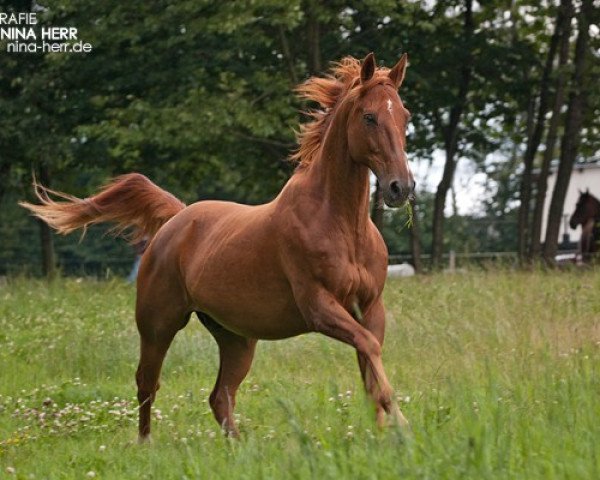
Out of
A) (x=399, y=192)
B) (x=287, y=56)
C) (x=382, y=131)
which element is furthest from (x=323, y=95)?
(x=287, y=56)

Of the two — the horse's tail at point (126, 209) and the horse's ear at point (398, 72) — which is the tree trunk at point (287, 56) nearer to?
the horse's tail at point (126, 209)

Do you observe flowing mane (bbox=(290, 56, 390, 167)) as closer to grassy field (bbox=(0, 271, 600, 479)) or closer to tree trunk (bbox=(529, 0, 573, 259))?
grassy field (bbox=(0, 271, 600, 479))

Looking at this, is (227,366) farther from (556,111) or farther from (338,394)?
(556,111)

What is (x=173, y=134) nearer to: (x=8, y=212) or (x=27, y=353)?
(x=27, y=353)

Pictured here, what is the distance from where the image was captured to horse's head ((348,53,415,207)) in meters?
7.22

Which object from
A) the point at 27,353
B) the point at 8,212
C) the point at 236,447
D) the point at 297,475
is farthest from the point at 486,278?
the point at 8,212

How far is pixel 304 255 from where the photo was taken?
25.6ft

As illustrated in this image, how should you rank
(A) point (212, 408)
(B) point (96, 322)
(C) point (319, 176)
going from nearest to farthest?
(C) point (319, 176) → (A) point (212, 408) → (B) point (96, 322)

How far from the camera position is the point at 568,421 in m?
5.97

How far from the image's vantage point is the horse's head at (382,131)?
7223 millimetres

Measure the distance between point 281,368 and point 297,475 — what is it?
Result: 6.52m

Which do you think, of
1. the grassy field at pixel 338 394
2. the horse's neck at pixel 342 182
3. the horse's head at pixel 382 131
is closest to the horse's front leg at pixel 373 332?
the grassy field at pixel 338 394

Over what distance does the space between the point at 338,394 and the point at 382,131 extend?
198 centimetres

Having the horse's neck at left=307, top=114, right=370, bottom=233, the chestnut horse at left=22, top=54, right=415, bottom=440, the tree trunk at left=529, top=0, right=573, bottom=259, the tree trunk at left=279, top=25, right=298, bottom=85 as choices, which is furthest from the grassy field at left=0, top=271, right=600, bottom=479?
the tree trunk at left=529, top=0, right=573, bottom=259
